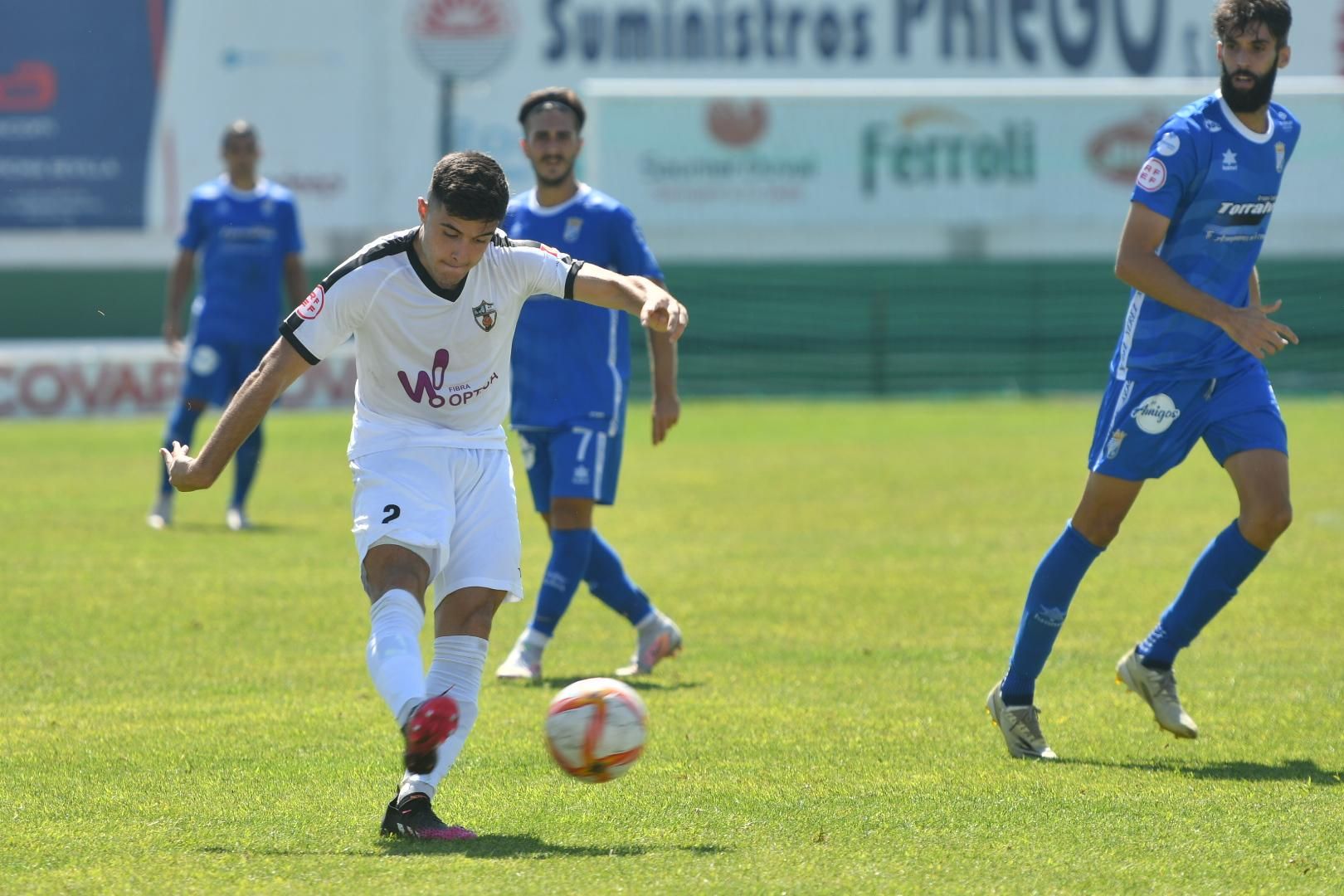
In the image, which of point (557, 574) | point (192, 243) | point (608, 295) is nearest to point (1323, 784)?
point (608, 295)

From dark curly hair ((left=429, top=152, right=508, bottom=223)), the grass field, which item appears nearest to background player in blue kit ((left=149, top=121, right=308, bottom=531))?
the grass field

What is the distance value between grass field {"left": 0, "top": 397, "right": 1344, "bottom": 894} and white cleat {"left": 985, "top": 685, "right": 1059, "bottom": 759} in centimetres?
7

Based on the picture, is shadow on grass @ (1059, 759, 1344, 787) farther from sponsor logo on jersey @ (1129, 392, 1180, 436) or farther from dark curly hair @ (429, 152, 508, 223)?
dark curly hair @ (429, 152, 508, 223)

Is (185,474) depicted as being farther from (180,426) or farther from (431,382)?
(180,426)

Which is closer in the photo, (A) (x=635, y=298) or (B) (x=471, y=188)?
(B) (x=471, y=188)

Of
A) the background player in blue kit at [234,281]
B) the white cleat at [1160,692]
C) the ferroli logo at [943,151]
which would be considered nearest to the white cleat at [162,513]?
the background player in blue kit at [234,281]

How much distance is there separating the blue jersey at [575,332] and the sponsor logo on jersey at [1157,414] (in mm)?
2280

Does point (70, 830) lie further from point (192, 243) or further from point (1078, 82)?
point (1078, 82)

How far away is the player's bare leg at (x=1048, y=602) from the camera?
6.03 meters

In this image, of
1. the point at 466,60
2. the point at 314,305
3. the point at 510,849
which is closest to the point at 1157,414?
the point at 510,849

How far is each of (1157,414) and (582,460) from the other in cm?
251

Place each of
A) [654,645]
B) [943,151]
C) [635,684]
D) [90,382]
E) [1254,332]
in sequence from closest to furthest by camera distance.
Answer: [1254,332], [635,684], [654,645], [90,382], [943,151]

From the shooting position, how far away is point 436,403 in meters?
5.23

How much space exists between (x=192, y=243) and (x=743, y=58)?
61.0 feet
